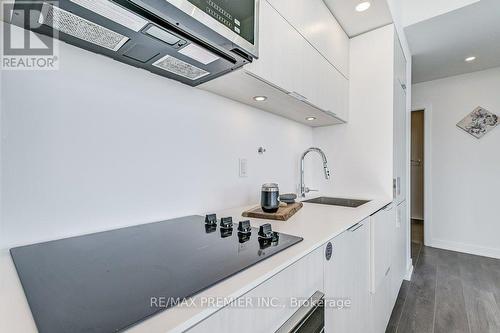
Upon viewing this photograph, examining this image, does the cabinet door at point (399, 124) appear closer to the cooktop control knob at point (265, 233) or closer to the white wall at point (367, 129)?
the white wall at point (367, 129)

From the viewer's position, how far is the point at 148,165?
3.27 feet

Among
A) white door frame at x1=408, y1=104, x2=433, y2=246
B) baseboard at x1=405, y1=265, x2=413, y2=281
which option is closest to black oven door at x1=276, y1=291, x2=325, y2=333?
baseboard at x1=405, y1=265, x2=413, y2=281

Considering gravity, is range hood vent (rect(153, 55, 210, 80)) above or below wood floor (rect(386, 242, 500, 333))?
above

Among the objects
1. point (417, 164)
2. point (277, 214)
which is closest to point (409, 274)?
point (277, 214)

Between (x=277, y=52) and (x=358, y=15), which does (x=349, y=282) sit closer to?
(x=277, y=52)

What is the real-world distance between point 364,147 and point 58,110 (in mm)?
1961

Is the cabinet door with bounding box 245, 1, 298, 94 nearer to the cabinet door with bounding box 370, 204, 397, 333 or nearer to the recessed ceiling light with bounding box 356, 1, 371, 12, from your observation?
the recessed ceiling light with bounding box 356, 1, 371, 12

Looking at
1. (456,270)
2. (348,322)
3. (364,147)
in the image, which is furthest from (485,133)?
(348,322)

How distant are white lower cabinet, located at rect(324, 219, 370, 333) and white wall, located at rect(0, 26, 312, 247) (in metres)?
0.66

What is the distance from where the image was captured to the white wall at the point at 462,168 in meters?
2.86

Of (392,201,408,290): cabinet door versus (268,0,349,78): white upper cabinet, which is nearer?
(268,0,349,78): white upper cabinet

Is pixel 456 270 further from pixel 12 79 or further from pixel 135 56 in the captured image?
pixel 12 79

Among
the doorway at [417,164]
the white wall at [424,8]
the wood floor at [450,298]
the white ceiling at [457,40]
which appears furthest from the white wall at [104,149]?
the doorway at [417,164]

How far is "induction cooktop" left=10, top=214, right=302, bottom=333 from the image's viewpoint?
37cm
